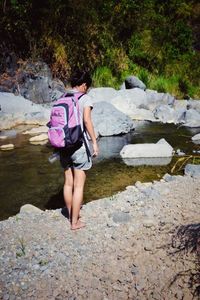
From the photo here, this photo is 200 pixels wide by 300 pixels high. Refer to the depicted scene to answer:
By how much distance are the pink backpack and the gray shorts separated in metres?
0.17

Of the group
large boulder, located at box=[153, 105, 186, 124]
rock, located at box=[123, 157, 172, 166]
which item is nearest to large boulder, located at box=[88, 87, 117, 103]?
large boulder, located at box=[153, 105, 186, 124]

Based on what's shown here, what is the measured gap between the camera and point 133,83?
14711 millimetres

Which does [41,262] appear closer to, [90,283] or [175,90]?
[90,283]

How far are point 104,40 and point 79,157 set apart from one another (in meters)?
12.9

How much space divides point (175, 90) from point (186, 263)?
1363 cm

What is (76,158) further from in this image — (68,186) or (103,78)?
(103,78)

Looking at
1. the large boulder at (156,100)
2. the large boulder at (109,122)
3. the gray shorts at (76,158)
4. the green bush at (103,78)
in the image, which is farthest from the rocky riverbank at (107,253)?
the green bush at (103,78)

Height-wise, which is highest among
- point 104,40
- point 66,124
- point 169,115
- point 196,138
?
point 66,124

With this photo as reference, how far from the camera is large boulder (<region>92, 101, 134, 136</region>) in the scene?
10.1 m

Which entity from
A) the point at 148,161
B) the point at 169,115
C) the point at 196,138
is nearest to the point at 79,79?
the point at 148,161

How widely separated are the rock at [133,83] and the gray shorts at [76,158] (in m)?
11.1

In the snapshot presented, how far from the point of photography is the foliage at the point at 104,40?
14250 millimetres

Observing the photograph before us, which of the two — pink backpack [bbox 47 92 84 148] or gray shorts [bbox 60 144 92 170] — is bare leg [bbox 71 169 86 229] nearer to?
gray shorts [bbox 60 144 92 170]

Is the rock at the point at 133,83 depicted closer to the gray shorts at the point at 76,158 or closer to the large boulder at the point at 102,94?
the large boulder at the point at 102,94
